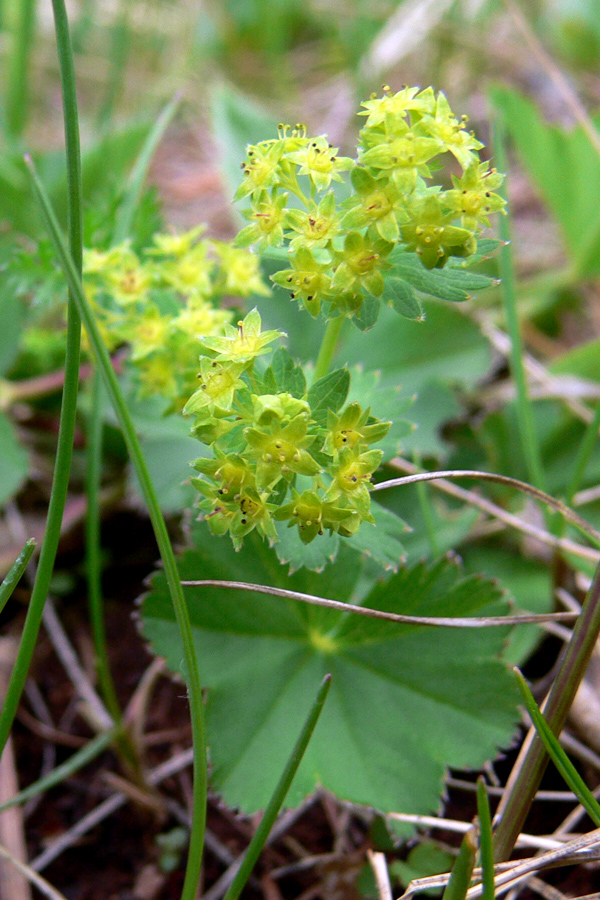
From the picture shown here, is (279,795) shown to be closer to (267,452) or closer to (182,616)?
(182,616)

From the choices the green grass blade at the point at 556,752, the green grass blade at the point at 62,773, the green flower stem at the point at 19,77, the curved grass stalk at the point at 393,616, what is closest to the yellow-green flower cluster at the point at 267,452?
the curved grass stalk at the point at 393,616

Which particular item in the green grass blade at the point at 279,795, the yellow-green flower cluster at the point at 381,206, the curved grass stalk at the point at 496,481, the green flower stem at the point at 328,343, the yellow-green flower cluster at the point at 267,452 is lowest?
the green grass blade at the point at 279,795

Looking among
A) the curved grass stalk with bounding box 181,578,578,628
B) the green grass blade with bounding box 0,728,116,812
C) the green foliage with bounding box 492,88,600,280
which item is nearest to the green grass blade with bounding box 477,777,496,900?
the curved grass stalk with bounding box 181,578,578,628

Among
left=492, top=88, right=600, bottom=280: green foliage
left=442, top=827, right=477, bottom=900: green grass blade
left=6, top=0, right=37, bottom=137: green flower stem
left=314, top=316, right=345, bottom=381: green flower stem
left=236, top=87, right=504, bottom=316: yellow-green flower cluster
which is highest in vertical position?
left=6, top=0, right=37, bottom=137: green flower stem

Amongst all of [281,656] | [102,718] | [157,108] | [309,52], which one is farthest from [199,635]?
[309,52]

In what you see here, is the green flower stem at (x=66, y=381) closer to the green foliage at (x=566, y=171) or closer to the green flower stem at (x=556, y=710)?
the green flower stem at (x=556, y=710)

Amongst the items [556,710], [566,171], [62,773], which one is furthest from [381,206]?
[566,171]

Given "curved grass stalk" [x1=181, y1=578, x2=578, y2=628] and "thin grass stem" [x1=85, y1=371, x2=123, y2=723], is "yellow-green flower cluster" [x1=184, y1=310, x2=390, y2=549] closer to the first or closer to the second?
"curved grass stalk" [x1=181, y1=578, x2=578, y2=628]

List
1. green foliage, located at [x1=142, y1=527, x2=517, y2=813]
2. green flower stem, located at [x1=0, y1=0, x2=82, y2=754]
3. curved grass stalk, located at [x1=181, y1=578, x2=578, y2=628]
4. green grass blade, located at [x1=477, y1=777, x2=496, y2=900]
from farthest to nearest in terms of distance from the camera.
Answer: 1. green foliage, located at [x1=142, y1=527, x2=517, y2=813]
2. curved grass stalk, located at [x1=181, y1=578, x2=578, y2=628]
3. green flower stem, located at [x1=0, y1=0, x2=82, y2=754]
4. green grass blade, located at [x1=477, y1=777, x2=496, y2=900]
